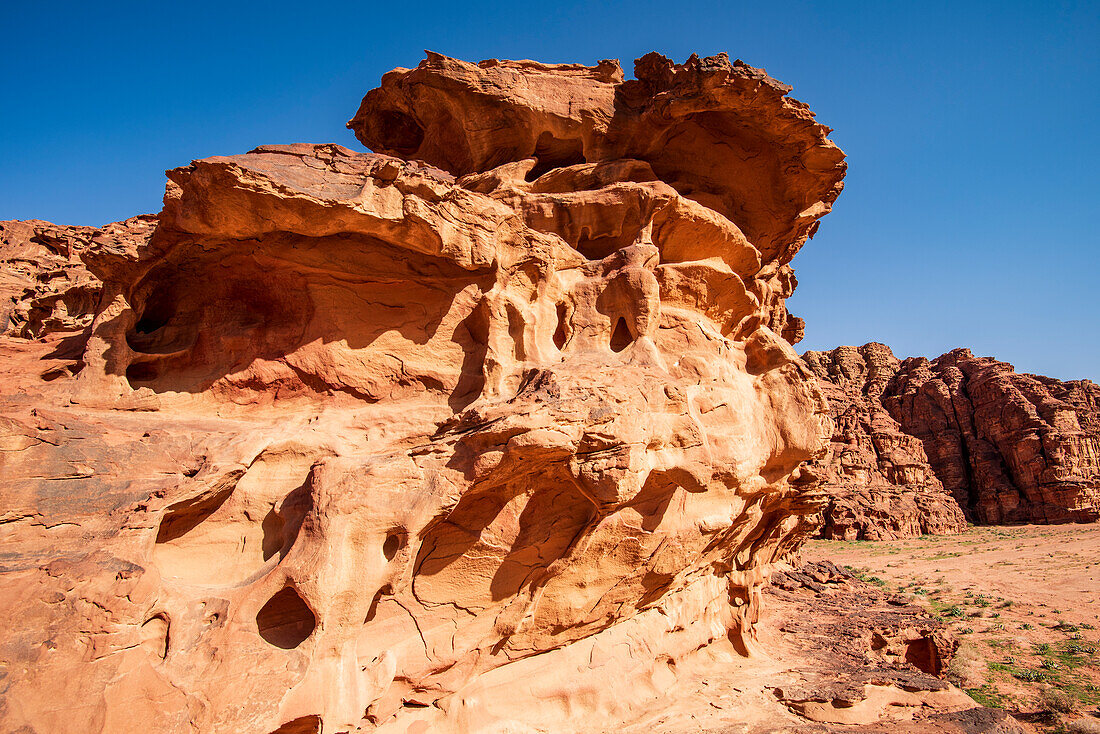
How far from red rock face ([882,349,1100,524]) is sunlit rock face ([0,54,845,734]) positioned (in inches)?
1305

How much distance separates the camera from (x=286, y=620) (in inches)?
174

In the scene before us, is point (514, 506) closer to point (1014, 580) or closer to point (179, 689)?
point (179, 689)

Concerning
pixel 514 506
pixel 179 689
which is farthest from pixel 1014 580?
pixel 179 689

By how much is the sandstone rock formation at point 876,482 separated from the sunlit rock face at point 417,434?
71.3ft

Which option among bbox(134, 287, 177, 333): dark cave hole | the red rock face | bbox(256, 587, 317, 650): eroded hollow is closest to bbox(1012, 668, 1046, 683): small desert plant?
bbox(256, 587, 317, 650): eroded hollow

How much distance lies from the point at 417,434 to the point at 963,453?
40.7 metres

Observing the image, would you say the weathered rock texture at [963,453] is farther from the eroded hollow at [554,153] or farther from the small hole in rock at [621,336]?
the small hole in rock at [621,336]

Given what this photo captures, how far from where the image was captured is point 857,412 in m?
34.8

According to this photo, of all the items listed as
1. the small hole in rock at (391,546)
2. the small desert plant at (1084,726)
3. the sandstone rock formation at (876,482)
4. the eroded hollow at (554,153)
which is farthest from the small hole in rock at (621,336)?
the sandstone rock formation at (876,482)

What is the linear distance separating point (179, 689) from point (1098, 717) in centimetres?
1083

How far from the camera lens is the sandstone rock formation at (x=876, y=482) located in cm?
2859

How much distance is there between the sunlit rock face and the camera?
4.00 metres

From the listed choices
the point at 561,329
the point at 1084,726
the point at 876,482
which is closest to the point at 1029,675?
the point at 1084,726

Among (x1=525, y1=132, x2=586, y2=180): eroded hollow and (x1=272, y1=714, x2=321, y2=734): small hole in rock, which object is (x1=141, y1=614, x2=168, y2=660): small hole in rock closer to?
(x1=272, y1=714, x2=321, y2=734): small hole in rock
